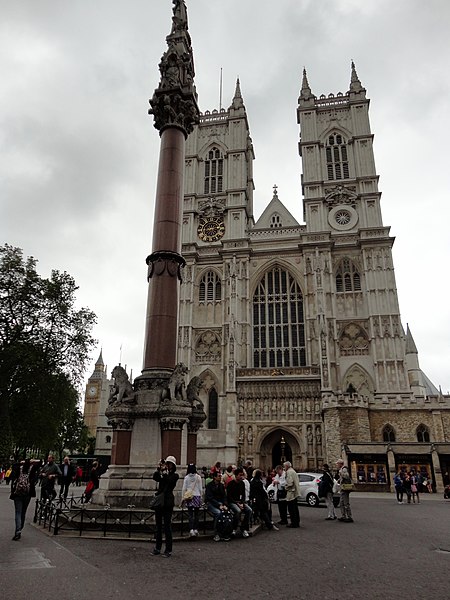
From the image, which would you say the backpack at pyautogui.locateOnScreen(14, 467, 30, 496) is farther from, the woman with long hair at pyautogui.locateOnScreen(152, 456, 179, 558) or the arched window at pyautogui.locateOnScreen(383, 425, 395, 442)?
the arched window at pyautogui.locateOnScreen(383, 425, 395, 442)

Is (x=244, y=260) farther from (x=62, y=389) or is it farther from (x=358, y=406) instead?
(x=62, y=389)

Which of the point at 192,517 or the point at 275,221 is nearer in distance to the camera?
the point at 192,517

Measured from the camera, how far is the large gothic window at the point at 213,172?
160ft

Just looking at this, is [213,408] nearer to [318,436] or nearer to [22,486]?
[318,436]

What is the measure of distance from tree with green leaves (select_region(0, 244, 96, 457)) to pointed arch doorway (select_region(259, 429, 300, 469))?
1515 centimetres

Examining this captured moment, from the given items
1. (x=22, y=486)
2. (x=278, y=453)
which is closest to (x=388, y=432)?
(x=278, y=453)

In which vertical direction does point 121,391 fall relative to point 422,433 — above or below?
below

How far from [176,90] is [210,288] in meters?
29.6

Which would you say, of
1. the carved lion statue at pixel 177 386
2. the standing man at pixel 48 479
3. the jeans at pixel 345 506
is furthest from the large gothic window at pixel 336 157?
the standing man at pixel 48 479

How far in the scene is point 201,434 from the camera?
38125 millimetres

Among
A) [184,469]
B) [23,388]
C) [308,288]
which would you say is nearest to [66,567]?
[184,469]

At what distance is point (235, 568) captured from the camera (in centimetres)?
679

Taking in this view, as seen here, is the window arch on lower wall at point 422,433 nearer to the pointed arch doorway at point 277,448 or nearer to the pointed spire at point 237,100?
the pointed arch doorway at point 277,448

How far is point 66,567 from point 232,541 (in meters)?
3.69
